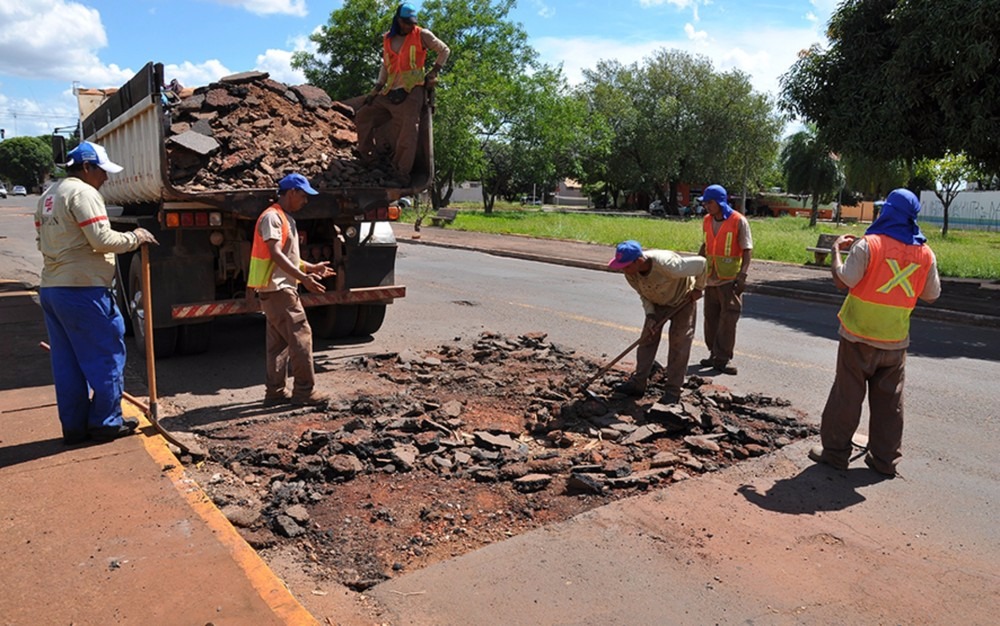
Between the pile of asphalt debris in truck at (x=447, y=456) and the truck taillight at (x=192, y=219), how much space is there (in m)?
1.88

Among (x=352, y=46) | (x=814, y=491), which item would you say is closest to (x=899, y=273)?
(x=814, y=491)

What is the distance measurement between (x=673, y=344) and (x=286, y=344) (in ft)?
10.00

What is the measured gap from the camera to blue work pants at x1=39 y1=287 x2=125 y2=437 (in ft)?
16.0

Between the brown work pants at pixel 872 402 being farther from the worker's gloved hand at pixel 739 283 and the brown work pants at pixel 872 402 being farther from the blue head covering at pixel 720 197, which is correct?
the blue head covering at pixel 720 197

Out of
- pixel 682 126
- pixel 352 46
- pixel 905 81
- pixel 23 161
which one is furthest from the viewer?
pixel 23 161

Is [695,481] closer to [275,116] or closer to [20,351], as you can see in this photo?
[275,116]

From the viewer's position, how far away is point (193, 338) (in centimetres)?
785

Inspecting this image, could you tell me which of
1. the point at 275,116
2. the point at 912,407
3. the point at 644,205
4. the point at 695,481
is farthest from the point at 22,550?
the point at 644,205

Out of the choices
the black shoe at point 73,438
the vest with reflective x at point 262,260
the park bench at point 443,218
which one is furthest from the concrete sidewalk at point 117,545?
the park bench at point 443,218

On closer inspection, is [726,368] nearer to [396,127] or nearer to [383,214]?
[383,214]

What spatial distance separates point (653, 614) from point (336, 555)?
1504 millimetres

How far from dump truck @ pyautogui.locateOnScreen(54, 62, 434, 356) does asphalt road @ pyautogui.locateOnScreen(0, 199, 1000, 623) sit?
65 cm

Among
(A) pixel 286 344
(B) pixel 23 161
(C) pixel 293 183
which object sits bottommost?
(A) pixel 286 344

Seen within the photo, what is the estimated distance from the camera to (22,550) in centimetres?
366
